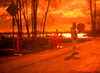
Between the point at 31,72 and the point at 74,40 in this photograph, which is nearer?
Answer: the point at 31,72

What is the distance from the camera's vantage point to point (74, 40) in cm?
1098

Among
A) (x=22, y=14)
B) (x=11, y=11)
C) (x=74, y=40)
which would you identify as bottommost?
(x=74, y=40)

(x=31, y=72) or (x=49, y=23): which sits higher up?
(x=49, y=23)

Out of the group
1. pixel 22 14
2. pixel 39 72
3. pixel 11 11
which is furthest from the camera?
pixel 22 14

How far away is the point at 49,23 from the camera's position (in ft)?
93.5

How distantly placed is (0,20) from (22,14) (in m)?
6.59

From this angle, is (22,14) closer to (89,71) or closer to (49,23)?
(49,23)

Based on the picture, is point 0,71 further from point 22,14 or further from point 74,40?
point 22,14

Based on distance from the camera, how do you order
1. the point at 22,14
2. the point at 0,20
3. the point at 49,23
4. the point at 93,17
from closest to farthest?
the point at 0,20, the point at 49,23, the point at 22,14, the point at 93,17

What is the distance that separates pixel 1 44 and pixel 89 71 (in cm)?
1430

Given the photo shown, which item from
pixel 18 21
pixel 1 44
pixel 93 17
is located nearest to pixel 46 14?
pixel 18 21

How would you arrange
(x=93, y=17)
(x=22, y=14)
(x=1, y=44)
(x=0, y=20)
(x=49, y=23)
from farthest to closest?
(x=93, y=17) → (x=22, y=14) → (x=49, y=23) → (x=0, y=20) → (x=1, y=44)

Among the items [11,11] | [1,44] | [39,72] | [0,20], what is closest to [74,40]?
[11,11]

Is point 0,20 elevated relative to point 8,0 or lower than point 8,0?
lower
